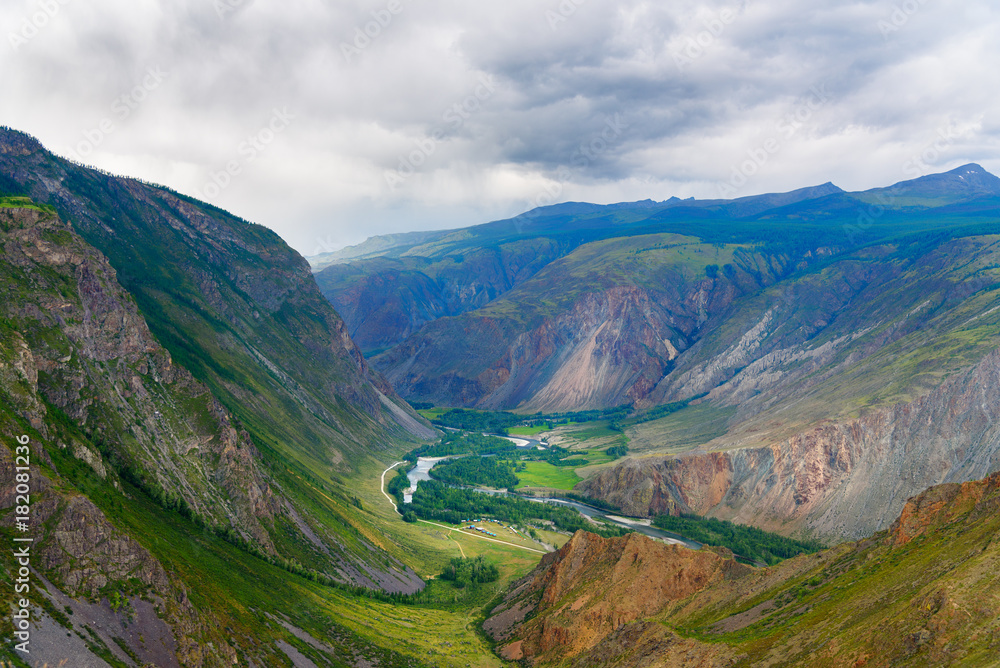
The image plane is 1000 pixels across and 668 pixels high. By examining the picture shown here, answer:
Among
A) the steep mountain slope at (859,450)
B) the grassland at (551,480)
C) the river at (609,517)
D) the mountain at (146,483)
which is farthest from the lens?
the grassland at (551,480)

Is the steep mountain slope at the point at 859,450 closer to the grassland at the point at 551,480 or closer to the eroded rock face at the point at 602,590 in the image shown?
the grassland at the point at 551,480

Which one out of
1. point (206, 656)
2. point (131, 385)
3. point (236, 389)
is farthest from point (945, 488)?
point (236, 389)

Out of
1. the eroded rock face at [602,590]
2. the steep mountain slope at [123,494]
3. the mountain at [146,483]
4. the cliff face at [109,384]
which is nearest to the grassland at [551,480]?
the mountain at [146,483]

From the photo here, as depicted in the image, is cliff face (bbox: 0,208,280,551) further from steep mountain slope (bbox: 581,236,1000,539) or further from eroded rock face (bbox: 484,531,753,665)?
steep mountain slope (bbox: 581,236,1000,539)

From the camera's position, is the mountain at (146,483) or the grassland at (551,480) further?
the grassland at (551,480)

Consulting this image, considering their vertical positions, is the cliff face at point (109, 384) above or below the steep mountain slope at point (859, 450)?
above

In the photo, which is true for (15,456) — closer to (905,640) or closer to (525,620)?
(525,620)
